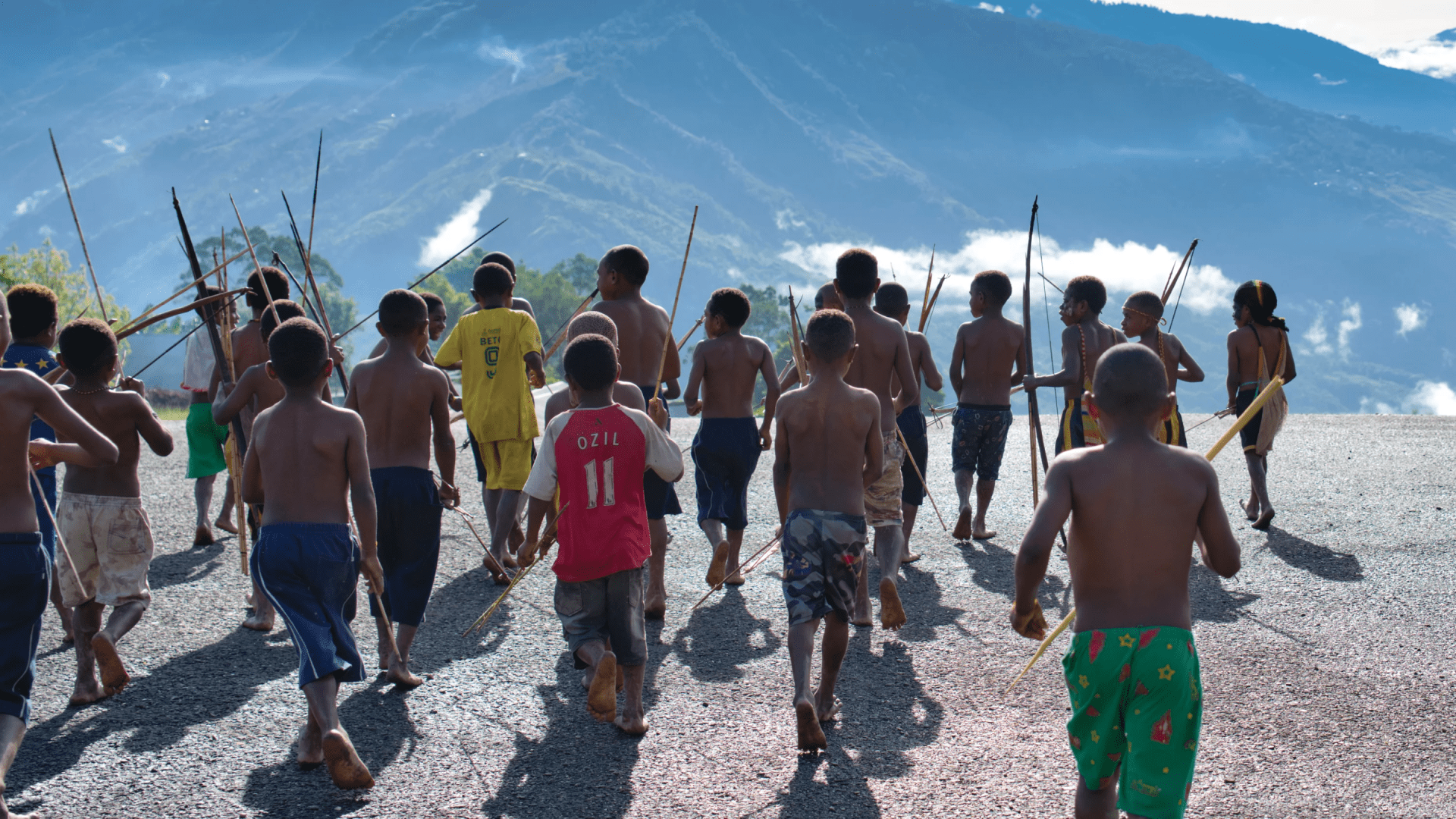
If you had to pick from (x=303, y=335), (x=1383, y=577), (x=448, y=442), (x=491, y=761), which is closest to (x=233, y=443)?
(x=448, y=442)

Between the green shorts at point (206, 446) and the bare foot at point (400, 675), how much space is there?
3561 mm

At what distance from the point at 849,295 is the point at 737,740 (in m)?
2.70

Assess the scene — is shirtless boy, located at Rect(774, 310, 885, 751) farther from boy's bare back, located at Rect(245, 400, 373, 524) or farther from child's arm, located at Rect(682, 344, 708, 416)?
child's arm, located at Rect(682, 344, 708, 416)

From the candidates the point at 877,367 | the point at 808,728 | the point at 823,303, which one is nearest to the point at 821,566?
the point at 808,728

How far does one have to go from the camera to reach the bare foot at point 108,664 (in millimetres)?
4102

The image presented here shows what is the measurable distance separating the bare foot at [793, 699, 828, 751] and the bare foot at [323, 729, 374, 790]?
1.54m

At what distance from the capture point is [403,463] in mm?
4816

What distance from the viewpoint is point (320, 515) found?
12.6 feet

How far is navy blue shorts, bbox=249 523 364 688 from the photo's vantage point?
372 centimetres

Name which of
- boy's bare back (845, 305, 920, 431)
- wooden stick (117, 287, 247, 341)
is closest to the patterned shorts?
boy's bare back (845, 305, 920, 431)

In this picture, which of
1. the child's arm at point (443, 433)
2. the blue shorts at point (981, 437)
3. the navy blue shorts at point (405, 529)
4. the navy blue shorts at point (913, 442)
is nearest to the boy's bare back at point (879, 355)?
the navy blue shorts at point (913, 442)

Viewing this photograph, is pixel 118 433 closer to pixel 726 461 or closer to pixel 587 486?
pixel 587 486

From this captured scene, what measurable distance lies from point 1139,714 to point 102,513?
4.39 meters

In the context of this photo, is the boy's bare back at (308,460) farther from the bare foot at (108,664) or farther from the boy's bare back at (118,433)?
the bare foot at (108,664)
